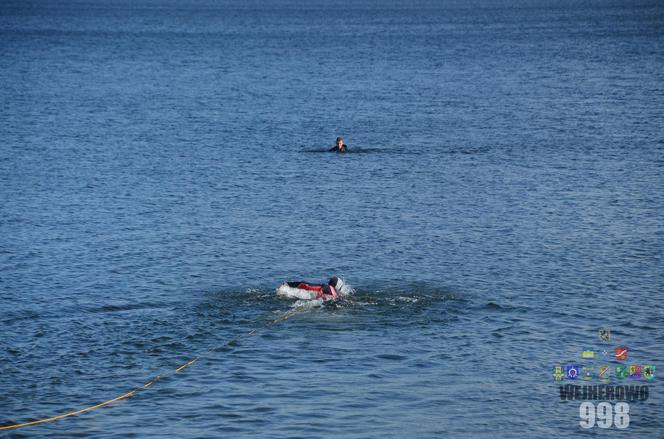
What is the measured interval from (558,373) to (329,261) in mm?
18152

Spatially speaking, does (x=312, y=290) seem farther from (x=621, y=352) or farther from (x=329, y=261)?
(x=621, y=352)

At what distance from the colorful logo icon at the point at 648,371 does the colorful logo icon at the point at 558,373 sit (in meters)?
3.14

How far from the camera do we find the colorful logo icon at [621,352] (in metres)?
42.7

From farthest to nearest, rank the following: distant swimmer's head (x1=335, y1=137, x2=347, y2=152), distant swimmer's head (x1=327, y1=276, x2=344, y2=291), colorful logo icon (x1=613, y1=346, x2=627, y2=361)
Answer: distant swimmer's head (x1=335, y1=137, x2=347, y2=152)
distant swimmer's head (x1=327, y1=276, x2=344, y2=291)
colorful logo icon (x1=613, y1=346, x2=627, y2=361)

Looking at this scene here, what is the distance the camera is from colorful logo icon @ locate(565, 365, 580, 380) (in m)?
41.1

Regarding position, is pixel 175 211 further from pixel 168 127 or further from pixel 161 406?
pixel 168 127

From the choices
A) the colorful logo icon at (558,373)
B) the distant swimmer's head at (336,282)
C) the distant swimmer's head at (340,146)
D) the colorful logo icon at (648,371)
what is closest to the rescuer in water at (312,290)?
the distant swimmer's head at (336,282)

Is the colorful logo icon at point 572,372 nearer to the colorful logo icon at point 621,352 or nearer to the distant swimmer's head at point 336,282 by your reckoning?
the colorful logo icon at point 621,352

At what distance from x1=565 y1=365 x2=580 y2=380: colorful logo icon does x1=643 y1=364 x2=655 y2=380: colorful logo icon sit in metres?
2.54

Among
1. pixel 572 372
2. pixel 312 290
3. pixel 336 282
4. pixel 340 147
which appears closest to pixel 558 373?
pixel 572 372

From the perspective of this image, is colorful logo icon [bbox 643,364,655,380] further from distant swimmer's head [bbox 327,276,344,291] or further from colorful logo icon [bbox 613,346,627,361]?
distant swimmer's head [bbox 327,276,344,291]

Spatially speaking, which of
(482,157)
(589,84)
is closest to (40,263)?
(482,157)

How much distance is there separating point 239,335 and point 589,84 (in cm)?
10541

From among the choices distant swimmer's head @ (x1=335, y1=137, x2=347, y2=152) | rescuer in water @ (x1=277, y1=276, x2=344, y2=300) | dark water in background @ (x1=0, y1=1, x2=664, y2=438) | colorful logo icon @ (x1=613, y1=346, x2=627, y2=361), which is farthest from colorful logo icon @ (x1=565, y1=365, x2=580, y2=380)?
distant swimmer's head @ (x1=335, y1=137, x2=347, y2=152)
